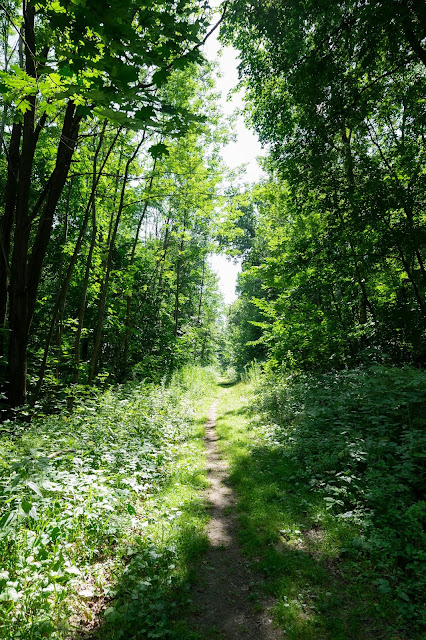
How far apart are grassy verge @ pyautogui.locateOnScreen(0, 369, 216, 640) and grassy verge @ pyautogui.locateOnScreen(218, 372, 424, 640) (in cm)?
100

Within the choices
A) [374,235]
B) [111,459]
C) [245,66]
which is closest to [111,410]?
[111,459]

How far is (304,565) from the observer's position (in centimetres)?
357

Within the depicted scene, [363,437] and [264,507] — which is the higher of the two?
[363,437]

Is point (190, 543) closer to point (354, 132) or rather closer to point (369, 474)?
point (369, 474)

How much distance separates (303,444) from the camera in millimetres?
6359

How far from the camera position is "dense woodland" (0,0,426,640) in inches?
110

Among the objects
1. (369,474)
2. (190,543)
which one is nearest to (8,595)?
(190,543)

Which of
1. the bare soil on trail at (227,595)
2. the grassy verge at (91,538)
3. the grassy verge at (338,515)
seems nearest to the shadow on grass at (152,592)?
the grassy verge at (91,538)

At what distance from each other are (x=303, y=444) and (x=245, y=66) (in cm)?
892

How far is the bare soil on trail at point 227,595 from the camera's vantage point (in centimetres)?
288

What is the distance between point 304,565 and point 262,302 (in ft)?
31.6

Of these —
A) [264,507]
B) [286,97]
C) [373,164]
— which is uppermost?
[286,97]

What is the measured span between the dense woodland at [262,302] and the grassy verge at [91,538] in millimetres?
29

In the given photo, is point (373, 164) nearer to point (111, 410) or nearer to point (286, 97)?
point (286, 97)
